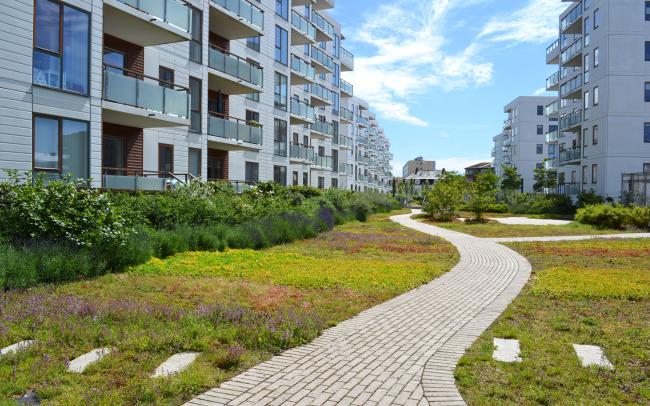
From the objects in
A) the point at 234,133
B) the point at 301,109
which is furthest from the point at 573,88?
the point at 234,133

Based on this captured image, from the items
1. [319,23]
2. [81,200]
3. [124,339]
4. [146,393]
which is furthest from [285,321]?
[319,23]

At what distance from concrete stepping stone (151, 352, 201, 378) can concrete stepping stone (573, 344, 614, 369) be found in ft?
14.7

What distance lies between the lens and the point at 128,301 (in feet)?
28.8

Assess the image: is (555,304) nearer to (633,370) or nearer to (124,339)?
(633,370)

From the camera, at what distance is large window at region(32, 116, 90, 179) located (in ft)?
51.8

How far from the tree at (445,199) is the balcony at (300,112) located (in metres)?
11.5

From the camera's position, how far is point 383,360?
20.9ft

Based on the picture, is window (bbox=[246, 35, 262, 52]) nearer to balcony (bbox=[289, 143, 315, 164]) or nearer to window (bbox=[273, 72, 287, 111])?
window (bbox=[273, 72, 287, 111])

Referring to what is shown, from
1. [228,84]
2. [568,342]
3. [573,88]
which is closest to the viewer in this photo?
[568,342]

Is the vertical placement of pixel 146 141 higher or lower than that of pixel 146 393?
higher

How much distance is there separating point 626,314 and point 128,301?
815 cm

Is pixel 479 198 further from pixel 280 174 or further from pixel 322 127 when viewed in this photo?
pixel 322 127

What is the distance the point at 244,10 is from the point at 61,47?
14.5 metres

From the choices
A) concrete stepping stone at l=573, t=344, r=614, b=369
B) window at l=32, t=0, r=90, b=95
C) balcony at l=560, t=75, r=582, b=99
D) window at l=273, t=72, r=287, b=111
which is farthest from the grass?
balcony at l=560, t=75, r=582, b=99
